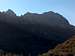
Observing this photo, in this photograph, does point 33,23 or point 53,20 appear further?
point 53,20

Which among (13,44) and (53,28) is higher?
(53,28)

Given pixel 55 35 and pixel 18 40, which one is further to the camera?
pixel 55 35

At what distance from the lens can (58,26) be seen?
151250 mm

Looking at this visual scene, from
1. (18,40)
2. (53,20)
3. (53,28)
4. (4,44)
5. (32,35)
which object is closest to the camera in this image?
(4,44)

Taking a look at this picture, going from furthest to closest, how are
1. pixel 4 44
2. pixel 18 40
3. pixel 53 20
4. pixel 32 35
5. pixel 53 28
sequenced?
pixel 53 20
pixel 53 28
pixel 32 35
pixel 18 40
pixel 4 44

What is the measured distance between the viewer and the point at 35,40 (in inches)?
5212

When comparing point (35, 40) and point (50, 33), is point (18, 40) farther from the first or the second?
point (50, 33)

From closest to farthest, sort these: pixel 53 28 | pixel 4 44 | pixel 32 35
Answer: pixel 4 44 → pixel 32 35 → pixel 53 28

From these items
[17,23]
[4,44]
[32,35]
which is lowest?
[4,44]

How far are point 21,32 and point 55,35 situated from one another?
2054 cm

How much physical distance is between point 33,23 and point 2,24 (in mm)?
22857

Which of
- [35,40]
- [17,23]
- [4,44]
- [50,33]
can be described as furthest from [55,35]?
[4,44]

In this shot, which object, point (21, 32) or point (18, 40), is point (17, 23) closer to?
point (21, 32)

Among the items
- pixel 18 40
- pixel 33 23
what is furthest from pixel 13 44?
pixel 33 23
